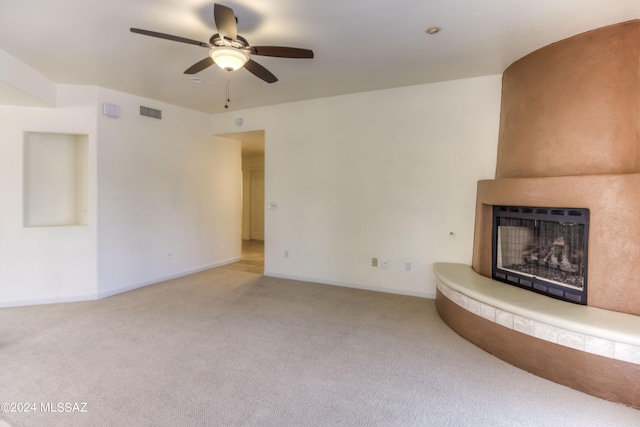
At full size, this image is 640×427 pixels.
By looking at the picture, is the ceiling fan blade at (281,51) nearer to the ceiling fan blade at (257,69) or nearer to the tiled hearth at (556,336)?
the ceiling fan blade at (257,69)

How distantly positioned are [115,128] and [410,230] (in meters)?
4.19

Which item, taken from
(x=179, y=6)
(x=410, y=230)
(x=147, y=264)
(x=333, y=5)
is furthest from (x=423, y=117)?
(x=147, y=264)

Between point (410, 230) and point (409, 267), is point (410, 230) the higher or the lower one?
the higher one

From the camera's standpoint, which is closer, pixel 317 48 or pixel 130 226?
pixel 317 48

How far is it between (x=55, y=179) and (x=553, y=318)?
18.5 ft

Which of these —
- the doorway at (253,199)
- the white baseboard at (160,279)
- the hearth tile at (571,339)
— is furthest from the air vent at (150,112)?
the hearth tile at (571,339)

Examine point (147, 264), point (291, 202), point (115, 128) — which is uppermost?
point (115, 128)

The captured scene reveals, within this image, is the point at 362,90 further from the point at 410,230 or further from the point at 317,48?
the point at 410,230

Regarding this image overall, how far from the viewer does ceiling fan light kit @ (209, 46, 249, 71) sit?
2342 millimetres

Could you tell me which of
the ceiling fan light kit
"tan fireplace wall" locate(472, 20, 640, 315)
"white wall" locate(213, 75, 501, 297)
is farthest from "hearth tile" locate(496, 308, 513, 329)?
the ceiling fan light kit

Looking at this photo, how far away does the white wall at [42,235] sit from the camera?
3.60m

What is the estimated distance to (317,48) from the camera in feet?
9.59

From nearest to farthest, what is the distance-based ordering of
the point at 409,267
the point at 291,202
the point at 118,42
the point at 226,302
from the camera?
the point at 118,42 → the point at 226,302 → the point at 409,267 → the point at 291,202

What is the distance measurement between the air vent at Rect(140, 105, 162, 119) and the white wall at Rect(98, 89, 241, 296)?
61 mm
